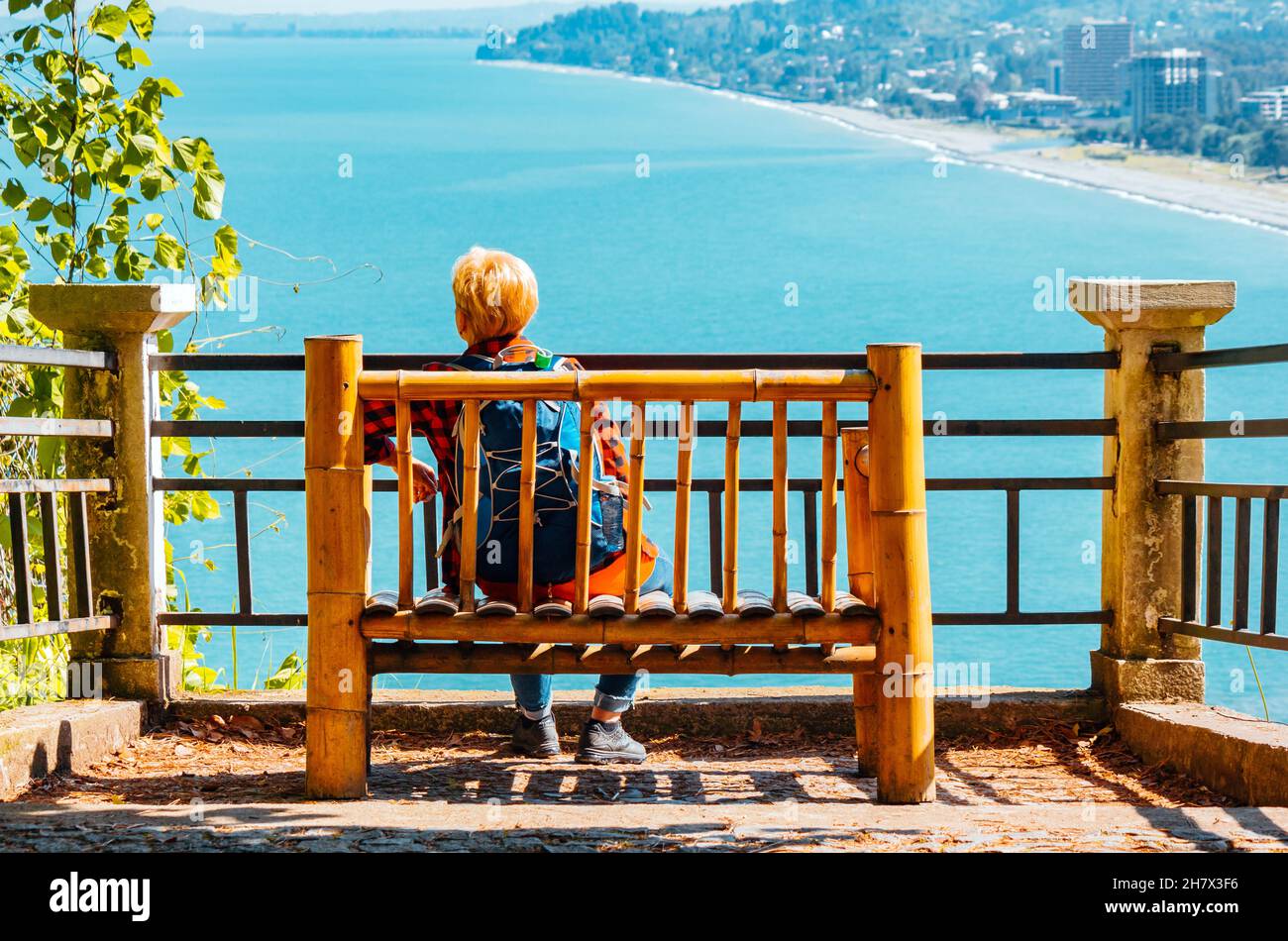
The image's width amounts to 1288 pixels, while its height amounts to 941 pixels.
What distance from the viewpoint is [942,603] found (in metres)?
24.3

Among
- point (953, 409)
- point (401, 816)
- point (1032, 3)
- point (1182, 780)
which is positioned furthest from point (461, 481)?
point (1032, 3)

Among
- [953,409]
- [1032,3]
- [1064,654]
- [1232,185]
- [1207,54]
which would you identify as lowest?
[1064,654]

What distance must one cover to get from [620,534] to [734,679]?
2512mm

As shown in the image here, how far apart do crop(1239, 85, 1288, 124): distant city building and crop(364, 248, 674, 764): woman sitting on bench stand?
70817 millimetres

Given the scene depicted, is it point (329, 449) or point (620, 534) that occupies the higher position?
point (329, 449)

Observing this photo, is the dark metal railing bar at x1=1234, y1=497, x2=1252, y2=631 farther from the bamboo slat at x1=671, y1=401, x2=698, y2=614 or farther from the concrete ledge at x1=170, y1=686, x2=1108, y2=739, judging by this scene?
the bamboo slat at x1=671, y1=401, x2=698, y2=614

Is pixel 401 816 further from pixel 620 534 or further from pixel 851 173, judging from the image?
pixel 851 173

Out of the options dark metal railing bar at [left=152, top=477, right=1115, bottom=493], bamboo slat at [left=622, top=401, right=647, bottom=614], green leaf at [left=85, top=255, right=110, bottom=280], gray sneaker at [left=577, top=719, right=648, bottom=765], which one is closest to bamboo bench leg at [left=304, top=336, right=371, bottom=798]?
bamboo slat at [left=622, top=401, right=647, bottom=614]

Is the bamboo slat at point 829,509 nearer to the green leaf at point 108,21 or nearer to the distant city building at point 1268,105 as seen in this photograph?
the green leaf at point 108,21

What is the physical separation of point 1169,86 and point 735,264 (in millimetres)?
25653

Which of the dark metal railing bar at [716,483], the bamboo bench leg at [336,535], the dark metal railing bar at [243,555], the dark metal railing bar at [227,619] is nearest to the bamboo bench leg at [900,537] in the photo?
the dark metal railing bar at [716,483]

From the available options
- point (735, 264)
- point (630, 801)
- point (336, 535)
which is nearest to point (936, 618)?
point (630, 801)

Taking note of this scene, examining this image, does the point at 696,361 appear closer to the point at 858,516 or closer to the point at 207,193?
the point at 858,516

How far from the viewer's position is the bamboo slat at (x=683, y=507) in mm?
3479
